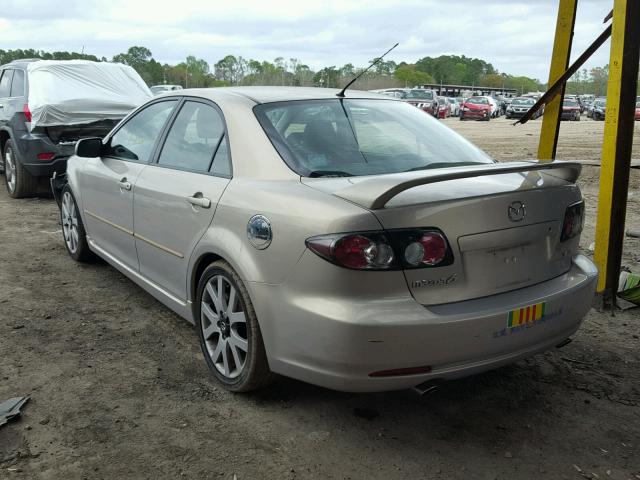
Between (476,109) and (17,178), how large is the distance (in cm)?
3784

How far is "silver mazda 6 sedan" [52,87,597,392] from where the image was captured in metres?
2.50

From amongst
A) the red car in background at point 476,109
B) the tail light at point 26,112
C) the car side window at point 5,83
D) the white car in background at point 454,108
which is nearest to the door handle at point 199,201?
the tail light at point 26,112

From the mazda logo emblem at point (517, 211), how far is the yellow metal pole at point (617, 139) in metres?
2.05

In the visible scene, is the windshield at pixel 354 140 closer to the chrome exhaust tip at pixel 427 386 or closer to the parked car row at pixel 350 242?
the parked car row at pixel 350 242

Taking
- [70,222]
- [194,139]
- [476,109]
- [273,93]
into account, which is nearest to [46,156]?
[70,222]

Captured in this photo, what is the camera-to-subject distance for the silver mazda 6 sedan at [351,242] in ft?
8.20

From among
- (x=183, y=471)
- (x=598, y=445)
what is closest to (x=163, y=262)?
(x=183, y=471)

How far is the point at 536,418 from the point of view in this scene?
9.90 ft

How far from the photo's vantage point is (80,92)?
8984 mm

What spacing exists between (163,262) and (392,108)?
165 cm

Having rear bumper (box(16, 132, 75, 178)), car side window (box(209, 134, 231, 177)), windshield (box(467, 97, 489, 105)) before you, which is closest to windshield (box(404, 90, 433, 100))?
windshield (box(467, 97, 489, 105))

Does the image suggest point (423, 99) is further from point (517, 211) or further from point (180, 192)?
point (517, 211)

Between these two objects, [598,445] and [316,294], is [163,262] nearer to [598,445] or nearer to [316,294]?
[316,294]

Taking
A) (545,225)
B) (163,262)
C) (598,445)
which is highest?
(545,225)
